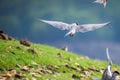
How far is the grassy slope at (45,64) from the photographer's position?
51.4 ft

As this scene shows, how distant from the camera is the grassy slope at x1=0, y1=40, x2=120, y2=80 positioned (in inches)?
616

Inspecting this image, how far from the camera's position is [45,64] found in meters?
Result: 17.4

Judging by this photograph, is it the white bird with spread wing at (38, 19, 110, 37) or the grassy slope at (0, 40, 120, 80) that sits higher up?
the white bird with spread wing at (38, 19, 110, 37)

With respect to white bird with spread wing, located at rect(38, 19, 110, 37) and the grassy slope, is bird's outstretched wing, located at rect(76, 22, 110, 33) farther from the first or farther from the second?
the grassy slope

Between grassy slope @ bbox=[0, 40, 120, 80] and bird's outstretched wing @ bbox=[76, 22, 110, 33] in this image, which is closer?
grassy slope @ bbox=[0, 40, 120, 80]

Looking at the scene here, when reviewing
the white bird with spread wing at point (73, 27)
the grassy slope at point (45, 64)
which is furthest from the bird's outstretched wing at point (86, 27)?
the grassy slope at point (45, 64)

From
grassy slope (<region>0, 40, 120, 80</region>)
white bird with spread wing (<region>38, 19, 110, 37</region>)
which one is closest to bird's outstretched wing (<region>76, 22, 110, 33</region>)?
white bird with spread wing (<region>38, 19, 110, 37</region>)

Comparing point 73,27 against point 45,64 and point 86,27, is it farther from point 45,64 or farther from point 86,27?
point 45,64

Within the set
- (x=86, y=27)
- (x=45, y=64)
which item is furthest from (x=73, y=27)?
(x=45, y=64)

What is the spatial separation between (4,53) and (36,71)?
6.20 feet

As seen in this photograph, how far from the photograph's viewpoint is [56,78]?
15.6m

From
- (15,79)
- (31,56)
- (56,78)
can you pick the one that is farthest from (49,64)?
(15,79)

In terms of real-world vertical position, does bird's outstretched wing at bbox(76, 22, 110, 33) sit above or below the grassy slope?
above

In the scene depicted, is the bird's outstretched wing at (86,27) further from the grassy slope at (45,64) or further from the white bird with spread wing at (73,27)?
the grassy slope at (45,64)
